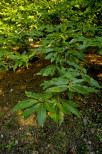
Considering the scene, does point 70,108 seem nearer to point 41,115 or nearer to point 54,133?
point 41,115

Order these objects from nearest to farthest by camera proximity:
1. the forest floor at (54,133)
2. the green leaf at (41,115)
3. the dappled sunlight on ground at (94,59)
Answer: the green leaf at (41,115) → the forest floor at (54,133) → the dappled sunlight on ground at (94,59)

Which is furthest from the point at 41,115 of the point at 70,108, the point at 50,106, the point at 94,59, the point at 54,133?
the point at 94,59

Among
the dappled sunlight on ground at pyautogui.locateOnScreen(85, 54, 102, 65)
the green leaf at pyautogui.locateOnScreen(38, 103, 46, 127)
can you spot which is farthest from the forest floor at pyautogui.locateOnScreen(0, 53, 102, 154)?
the green leaf at pyautogui.locateOnScreen(38, 103, 46, 127)

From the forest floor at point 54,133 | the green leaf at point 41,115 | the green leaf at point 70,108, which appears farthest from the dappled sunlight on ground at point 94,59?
A: the green leaf at point 41,115

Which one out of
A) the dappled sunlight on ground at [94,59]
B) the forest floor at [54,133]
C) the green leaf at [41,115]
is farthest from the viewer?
the dappled sunlight on ground at [94,59]

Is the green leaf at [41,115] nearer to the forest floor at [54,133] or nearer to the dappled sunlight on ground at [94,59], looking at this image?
the forest floor at [54,133]

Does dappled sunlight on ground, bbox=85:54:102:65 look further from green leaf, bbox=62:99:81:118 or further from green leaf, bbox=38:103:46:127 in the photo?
green leaf, bbox=38:103:46:127

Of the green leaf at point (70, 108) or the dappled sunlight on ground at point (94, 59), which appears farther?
the dappled sunlight on ground at point (94, 59)

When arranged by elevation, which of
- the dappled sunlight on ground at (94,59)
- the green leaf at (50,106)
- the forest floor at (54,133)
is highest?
the green leaf at (50,106)

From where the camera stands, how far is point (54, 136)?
8.51 ft

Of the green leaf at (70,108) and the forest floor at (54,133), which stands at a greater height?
the green leaf at (70,108)

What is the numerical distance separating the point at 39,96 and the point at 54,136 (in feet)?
6.58

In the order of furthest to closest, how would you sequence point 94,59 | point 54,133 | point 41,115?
point 94,59 < point 54,133 < point 41,115

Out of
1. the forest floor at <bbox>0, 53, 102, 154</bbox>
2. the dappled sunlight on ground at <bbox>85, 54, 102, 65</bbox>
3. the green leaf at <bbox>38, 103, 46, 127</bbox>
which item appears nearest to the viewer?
the green leaf at <bbox>38, 103, 46, 127</bbox>
